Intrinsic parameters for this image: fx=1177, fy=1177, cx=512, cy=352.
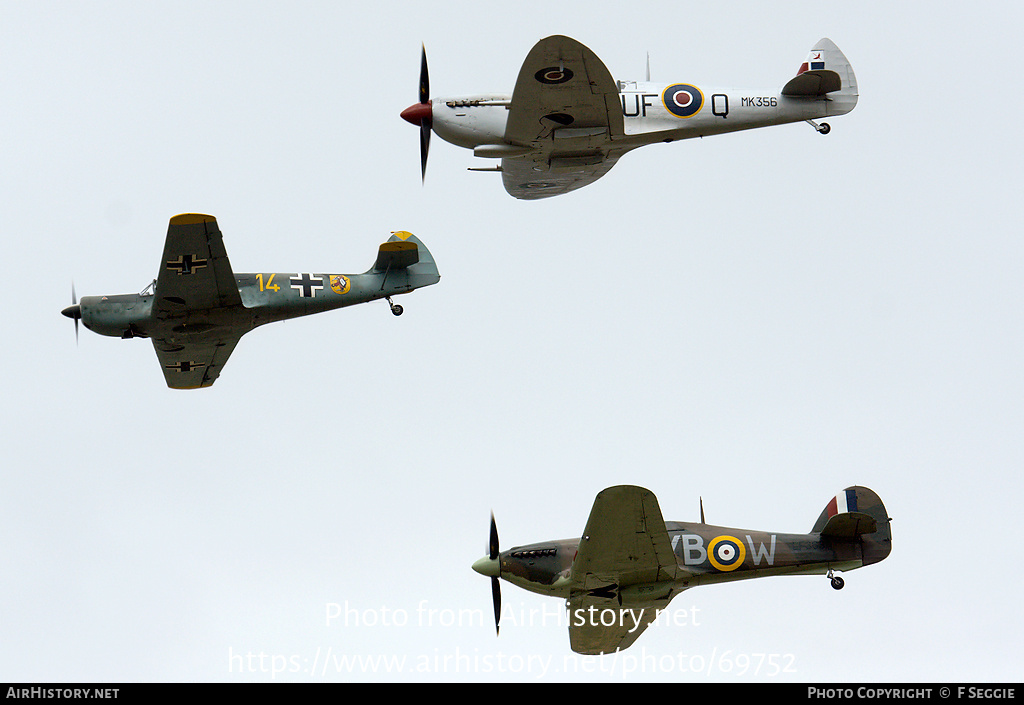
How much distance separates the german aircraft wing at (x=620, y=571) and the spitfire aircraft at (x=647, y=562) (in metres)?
0.02

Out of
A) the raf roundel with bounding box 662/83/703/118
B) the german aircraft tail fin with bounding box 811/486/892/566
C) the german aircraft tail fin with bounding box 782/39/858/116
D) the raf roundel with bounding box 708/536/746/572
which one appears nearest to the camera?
the raf roundel with bounding box 708/536/746/572

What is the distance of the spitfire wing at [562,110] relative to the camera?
2256 centimetres

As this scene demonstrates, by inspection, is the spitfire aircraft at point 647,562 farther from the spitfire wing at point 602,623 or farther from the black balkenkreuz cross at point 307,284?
the black balkenkreuz cross at point 307,284

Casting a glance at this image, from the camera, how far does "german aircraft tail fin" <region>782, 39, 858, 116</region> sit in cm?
2505

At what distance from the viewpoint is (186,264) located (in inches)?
936

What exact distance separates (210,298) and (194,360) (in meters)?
2.67

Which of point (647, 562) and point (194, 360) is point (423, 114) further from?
point (647, 562)

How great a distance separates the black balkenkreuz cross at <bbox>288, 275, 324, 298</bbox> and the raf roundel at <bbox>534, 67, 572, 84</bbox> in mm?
6750

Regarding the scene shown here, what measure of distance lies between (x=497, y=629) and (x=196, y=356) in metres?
9.06

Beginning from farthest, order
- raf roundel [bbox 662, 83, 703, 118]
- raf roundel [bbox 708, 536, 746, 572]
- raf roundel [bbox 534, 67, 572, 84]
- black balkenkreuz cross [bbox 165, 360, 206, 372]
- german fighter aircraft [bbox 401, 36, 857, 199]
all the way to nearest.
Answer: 1. black balkenkreuz cross [bbox 165, 360, 206, 372]
2. raf roundel [bbox 662, 83, 703, 118]
3. raf roundel [bbox 708, 536, 746, 572]
4. german fighter aircraft [bbox 401, 36, 857, 199]
5. raf roundel [bbox 534, 67, 572, 84]

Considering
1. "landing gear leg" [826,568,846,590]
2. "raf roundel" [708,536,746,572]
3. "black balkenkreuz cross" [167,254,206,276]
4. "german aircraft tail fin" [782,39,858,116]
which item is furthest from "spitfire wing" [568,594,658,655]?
"german aircraft tail fin" [782,39,858,116]

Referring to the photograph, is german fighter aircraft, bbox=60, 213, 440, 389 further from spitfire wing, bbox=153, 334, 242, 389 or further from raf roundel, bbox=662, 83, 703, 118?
raf roundel, bbox=662, 83, 703, 118

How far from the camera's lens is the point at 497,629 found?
24.9m

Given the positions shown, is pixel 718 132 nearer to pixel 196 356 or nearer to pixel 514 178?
pixel 514 178
